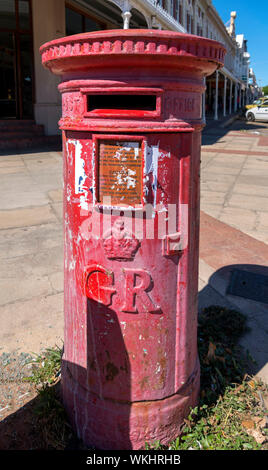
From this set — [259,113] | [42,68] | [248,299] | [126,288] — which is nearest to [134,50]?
[126,288]

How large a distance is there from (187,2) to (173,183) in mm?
27721

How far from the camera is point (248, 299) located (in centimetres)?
370

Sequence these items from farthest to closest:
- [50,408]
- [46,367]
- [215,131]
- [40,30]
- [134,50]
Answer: [215,131] < [40,30] < [46,367] < [50,408] < [134,50]

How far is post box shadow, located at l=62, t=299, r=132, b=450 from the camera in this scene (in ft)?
6.43

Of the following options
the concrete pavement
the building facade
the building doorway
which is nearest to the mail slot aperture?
the concrete pavement

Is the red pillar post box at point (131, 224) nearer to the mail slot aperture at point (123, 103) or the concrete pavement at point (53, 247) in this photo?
the mail slot aperture at point (123, 103)

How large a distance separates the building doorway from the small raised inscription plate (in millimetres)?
13721

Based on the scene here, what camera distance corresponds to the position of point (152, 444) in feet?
6.76

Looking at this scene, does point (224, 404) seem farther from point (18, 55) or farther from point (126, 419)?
point (18, 55)

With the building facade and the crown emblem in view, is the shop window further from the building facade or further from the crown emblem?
the crown emblem

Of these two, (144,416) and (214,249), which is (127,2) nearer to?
(214,249)

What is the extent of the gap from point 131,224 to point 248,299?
7.45ft

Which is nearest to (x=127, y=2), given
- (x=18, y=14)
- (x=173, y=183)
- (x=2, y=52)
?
(x=18, y=14)

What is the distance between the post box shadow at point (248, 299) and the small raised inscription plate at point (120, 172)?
1.65 m
